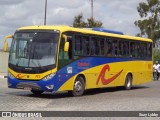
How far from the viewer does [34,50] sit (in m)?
18.8

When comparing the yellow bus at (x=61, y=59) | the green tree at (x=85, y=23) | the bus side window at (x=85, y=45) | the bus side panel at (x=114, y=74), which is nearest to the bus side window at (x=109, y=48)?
the yellow bus at (x=61, y=59)

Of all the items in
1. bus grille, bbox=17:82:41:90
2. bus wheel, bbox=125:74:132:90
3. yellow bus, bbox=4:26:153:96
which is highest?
yellow bus, bbox=4:26:153:96

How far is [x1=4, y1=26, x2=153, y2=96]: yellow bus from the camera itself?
18516 millimetres

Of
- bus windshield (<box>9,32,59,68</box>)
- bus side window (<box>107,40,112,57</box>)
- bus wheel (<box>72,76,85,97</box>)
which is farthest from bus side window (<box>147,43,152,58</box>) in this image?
bus windshield (<box>9,32,59,68</box>)

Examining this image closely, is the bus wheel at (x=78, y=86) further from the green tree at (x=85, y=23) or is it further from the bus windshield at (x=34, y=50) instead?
the green tree at (x=85, y=23)

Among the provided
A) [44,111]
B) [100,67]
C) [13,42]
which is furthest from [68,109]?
[100,67]

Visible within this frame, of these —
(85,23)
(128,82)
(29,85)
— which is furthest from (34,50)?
(85,23)

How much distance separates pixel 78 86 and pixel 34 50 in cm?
279

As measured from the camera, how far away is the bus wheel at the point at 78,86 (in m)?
20.0

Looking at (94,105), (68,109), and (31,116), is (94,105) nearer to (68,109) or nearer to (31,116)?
(68,109)

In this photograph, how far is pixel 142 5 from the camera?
218ft

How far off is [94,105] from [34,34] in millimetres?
4696

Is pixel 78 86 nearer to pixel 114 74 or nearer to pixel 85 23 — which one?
pixel 114 74

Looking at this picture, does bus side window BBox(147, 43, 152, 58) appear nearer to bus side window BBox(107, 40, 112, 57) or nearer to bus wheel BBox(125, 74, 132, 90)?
bus wheel BBox(125, 74, 132, 90)
